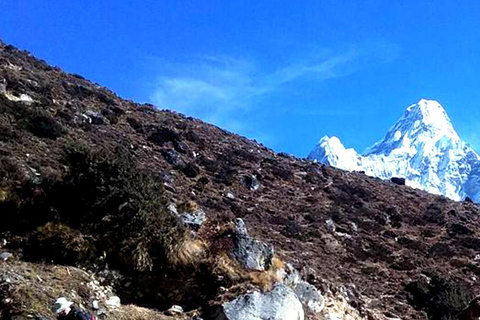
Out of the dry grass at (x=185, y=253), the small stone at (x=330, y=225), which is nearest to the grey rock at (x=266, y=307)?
the dry grass at (x=185, y=253)

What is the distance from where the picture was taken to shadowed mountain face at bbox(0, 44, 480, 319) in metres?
11.0

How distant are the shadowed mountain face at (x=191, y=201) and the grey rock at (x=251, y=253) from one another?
1.45ft

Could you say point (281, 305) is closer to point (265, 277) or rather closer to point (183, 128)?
point (265, 277)

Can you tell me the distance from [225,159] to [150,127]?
201 inches

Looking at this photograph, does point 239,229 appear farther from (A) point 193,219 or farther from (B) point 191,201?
(B) point 191,201

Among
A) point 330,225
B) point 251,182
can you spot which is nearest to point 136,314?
point 330,225

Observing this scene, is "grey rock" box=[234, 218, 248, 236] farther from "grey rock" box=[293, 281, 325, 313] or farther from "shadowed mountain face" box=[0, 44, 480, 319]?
"grey rock" box=[293, 281, 325, 313]

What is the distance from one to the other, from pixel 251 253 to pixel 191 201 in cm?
373

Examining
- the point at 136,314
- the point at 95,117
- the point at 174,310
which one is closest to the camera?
A: the point at 136,314

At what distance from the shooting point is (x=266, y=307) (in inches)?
395

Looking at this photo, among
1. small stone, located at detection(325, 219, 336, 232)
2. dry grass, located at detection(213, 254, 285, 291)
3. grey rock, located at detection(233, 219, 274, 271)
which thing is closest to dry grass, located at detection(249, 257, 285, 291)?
dry grass, located at detection(213, 254, 285, 291)

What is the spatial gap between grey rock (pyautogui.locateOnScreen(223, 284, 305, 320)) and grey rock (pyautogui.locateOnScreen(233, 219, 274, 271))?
35.9 inches

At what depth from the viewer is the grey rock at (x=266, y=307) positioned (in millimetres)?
9773

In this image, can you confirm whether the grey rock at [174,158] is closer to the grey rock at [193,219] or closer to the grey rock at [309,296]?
the grey rock at [193,219]
